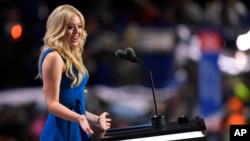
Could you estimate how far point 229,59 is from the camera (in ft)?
17.2

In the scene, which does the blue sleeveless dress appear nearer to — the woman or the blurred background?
the woman

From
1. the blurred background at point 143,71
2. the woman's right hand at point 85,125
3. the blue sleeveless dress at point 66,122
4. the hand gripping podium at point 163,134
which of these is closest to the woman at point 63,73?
the blue sleeveless dress at point 66,122

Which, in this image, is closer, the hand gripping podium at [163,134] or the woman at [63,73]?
the hand gripping podium at [163,134]

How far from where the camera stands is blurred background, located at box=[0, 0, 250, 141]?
4852mm

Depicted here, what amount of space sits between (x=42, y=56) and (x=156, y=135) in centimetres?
62

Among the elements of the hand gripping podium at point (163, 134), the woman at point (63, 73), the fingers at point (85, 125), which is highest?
the woman at point (63, 73)

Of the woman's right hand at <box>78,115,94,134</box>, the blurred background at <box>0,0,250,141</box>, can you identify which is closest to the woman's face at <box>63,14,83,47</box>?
the woman's right hand at <box>78,115,94,134</box>

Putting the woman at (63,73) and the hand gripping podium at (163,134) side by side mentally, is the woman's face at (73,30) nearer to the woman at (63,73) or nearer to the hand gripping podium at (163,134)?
the woman at (63,73)

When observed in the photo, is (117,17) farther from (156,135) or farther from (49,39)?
(156,135)

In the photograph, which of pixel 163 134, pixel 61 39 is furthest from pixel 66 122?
pixel 163 134

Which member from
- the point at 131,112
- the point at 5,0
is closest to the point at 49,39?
the point at 131,112

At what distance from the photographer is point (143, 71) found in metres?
5.12

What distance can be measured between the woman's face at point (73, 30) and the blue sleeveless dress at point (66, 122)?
0.09 meters

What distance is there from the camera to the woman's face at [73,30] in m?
2.24
